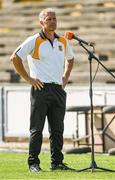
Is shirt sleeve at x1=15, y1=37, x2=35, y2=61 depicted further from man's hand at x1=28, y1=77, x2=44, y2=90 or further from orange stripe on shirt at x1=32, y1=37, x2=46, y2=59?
man's hand at x1=28, y1=77, x2=44, y2=90

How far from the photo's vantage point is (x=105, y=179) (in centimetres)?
852

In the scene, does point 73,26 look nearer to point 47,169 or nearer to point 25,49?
point 47,169

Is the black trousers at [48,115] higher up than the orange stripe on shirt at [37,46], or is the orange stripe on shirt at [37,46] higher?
the orange stripe on shirt at [37,46]

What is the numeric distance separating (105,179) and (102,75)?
36.8 ft

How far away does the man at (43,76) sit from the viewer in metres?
9.48

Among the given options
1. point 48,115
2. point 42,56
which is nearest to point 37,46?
point 42,56

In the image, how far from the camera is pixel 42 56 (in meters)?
9.52

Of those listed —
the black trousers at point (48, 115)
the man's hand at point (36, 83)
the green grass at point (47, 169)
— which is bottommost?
the green grass at point (47, 169)

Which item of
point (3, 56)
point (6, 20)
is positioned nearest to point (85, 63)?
point (3, 56)

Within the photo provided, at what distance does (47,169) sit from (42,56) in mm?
1334

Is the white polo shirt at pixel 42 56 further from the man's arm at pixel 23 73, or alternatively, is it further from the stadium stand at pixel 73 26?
the stadium stand at pixel 73 26

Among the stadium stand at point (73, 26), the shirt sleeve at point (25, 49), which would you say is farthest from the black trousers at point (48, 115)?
the stadium stand at point (73, 26)

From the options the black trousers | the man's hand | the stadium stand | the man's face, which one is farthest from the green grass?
the stadium stand

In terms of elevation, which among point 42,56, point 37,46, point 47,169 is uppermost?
point 37,46
